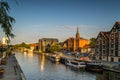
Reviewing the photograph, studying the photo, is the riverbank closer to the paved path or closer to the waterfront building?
the paved path

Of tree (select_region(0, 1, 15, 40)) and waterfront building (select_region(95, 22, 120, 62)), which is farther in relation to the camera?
waterfront building (select_region(95, 22, 120, 62))

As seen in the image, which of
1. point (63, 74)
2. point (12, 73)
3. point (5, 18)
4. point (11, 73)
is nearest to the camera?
point (5, 18)

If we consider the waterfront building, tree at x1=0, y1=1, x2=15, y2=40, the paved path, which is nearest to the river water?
the paved path

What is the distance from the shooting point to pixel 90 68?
60750mm

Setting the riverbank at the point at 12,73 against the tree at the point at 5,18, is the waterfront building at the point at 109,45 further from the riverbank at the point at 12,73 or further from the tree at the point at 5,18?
the tree at the point at 5,18

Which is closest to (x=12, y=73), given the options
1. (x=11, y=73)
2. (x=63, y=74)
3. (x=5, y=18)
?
(x=11, y=73)

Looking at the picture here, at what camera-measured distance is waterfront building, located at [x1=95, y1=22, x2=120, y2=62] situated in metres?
66.5

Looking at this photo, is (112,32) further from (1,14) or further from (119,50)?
(1,14)

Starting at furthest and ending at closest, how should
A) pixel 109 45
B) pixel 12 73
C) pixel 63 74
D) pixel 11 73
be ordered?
pixel 109 45, pixel 63 74, pixel 12 73, pixel 11 73

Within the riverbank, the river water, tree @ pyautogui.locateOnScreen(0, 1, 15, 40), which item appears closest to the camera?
tree @ pyautogui.locateOnScreen(0, 1, 15, 40)

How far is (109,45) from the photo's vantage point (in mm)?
71188

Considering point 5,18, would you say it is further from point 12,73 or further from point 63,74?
point 63,74

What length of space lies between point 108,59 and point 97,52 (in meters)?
9.21

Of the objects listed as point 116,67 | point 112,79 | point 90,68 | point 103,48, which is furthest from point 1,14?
point 103,48
